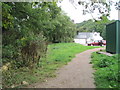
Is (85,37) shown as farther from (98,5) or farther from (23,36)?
(98,5)

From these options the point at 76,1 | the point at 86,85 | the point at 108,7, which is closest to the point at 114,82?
the point at 86,85

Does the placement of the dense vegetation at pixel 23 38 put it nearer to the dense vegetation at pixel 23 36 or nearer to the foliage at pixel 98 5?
the dense vegetation at pixel 23 36

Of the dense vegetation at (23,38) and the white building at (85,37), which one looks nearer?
the dense vegetation at (23,38)

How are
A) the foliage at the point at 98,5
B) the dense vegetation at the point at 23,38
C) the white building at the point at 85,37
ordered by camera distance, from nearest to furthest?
the foliage at the point at 98,5
the dense vegetation at the point at 23,38
the white building at the point at 85,37

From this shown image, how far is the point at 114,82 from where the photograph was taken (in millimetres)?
4156

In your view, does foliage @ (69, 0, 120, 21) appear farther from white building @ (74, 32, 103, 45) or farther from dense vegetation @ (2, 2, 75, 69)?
white building @ (74, 32, 103, 45)

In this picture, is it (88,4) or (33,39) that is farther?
(33,39)

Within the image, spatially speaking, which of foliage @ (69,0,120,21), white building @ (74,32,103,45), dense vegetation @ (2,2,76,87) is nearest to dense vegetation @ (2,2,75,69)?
dense vegetation @ (2,2,76,87)

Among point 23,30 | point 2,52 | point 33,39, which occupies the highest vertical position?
point 23,30

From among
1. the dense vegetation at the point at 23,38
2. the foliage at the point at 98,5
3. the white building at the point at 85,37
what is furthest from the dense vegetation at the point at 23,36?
the white building at the point at 85,37

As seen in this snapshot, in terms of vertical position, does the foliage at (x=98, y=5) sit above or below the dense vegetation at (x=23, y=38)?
above

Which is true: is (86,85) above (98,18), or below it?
below

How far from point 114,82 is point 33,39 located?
3.63m

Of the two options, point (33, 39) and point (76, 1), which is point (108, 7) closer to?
point (76, 1)
